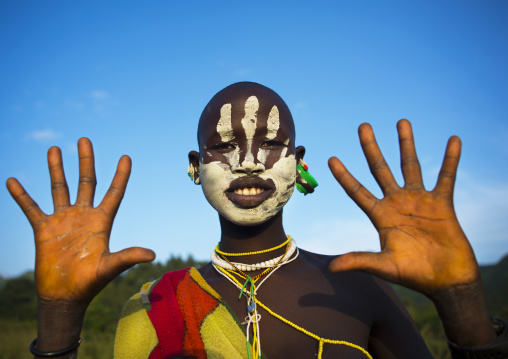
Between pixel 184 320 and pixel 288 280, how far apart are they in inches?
32.0

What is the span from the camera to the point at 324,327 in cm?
276

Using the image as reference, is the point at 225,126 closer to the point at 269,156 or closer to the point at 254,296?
the point at 269,156

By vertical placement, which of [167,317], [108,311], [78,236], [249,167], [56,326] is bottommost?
[108,311]

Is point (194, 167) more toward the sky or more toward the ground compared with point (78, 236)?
more toward the sky

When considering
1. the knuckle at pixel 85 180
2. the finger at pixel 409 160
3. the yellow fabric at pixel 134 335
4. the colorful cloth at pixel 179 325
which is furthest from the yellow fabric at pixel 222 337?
the finger at pixel 409 160

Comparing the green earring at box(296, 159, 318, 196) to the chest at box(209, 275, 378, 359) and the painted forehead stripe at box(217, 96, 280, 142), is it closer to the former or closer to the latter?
the painted forehead stripe at box(217, 96, 280, 142)

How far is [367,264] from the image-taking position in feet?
7.29

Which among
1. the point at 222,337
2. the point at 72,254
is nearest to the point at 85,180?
the point at 72,254

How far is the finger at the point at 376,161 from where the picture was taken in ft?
7.95

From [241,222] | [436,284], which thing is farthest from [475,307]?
[241,222]

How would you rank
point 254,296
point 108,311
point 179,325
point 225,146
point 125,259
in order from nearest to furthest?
point 125,259, point 179,325, point 254,296, point 225,146, point 108,311

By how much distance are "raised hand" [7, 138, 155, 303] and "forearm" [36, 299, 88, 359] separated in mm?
42

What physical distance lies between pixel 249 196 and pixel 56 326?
1.47 m

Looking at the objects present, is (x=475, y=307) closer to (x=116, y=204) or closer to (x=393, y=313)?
(x=393, y=313)
